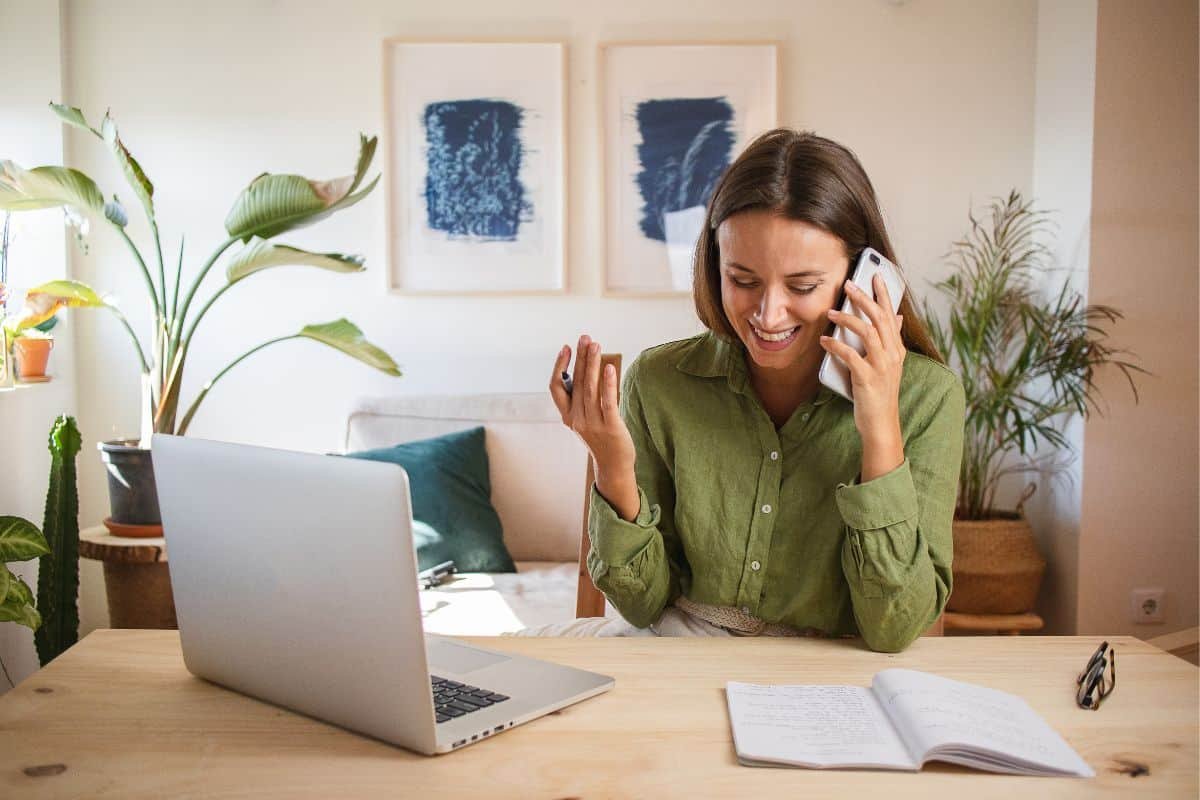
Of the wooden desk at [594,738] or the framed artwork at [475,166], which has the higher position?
the framed artwork at [475,166]

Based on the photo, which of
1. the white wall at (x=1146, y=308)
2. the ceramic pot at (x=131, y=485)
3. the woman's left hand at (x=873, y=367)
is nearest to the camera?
the woman's left hand at (x=873, y=367)

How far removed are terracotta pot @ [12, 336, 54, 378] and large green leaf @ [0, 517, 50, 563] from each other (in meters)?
1.02

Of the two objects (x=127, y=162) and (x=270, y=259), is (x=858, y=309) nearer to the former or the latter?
(x=270, y=259)

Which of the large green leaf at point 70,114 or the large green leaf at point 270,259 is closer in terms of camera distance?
the large green leaf at point 70,114

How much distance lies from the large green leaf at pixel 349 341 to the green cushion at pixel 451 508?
257 millimetres

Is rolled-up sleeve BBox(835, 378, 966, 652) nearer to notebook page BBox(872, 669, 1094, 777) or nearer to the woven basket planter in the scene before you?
notebook page BBox(872, 669, 1094, 777)

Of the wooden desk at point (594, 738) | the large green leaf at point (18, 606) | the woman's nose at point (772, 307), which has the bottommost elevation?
the large green leaf at point (18, 606)

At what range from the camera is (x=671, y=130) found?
142 inches

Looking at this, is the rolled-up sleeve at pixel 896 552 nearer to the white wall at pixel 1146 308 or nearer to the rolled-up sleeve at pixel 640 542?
the rolled-up sleeve at pixel 640 542

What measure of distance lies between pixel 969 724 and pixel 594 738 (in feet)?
1.11

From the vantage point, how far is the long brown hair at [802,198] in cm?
151

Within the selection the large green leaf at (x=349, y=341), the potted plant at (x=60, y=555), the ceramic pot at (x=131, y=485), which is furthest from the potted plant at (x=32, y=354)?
the large green leaf at (x=349, y=341)

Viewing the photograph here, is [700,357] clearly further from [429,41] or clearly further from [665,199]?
[429,41]

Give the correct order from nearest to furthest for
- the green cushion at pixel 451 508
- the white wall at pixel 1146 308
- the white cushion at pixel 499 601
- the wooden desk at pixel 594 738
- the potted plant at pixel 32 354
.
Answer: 1. the wooden desk at pixel 594 738
2. the white cushion at pixel 499 601
3. the green cushion at pixel 451 508
4. the potted plant at pixel 32 354
5. the white wall at pixel 1146 308
